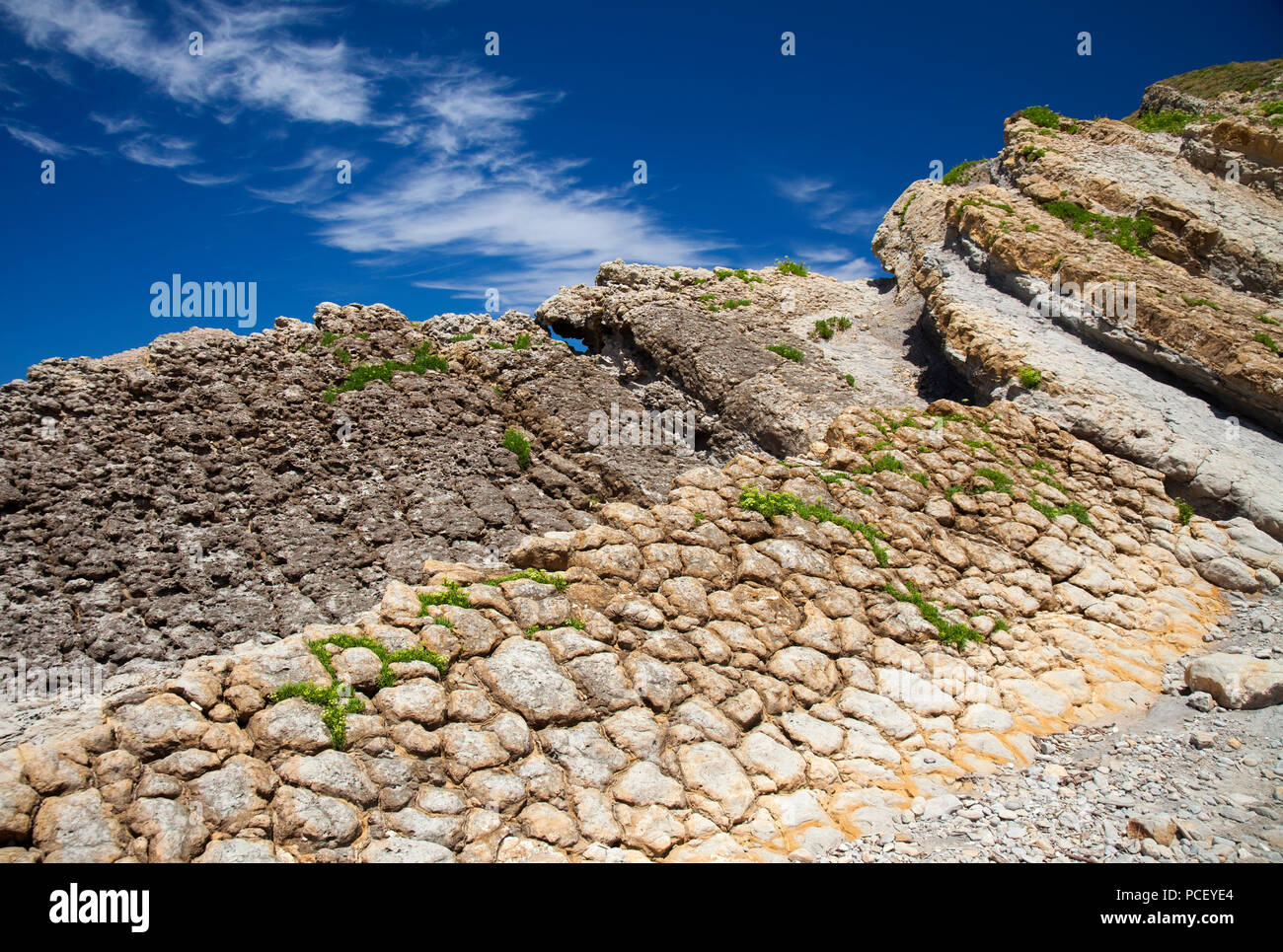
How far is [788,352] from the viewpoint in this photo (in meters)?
21.4

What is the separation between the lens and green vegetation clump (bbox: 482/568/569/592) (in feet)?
32.0

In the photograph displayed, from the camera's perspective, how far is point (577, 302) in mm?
22234

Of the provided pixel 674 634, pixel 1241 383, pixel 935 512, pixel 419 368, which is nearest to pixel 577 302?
pixel 419 368

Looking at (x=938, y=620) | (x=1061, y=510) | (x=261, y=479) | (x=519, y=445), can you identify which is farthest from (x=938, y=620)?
(x=261, y=479)

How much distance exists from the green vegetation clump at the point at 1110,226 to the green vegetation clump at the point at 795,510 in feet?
39.8

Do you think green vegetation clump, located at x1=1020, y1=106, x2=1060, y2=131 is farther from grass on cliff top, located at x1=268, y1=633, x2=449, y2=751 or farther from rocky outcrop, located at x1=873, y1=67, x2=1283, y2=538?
grass on cliff top, located at x1=268, y1=633, x2=449, y2=751

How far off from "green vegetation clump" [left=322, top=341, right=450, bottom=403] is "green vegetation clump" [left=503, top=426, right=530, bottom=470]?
3.27 m

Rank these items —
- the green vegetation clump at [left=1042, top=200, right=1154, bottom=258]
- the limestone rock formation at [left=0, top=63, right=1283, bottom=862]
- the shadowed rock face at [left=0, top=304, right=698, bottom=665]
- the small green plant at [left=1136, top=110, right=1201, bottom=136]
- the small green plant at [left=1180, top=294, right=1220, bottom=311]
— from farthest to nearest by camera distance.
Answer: the small green plant at [left=1136, top=110, right=1201, bottom=136], the green vegetation clump at [left=1042, top=200, right=1154, bottom=258], the small green plant at [left=1180, top=294, right=1220, bottom=311], the shadowed rock face at [left=0, top=304, right=698, bottom=665], the limestone rock formation at [left=0, top=63, right=1283, bottom=862]

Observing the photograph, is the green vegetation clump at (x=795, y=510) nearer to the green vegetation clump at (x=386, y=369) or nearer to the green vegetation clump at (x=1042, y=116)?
the green vegetation clump at (x=386, y=369)

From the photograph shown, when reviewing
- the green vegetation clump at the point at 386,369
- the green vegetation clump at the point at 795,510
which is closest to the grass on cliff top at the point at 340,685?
the green vegetation clump at the point at 795,510

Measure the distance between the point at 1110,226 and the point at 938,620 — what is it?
53.6 feet

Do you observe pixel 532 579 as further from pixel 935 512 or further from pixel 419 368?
pixel 419 368

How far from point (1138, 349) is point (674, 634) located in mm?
14752

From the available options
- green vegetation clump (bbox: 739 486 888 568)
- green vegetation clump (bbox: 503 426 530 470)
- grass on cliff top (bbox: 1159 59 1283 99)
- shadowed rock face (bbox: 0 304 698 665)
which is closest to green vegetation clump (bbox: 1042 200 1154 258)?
green vegetation clump (bbox: 739 486 888 568)
